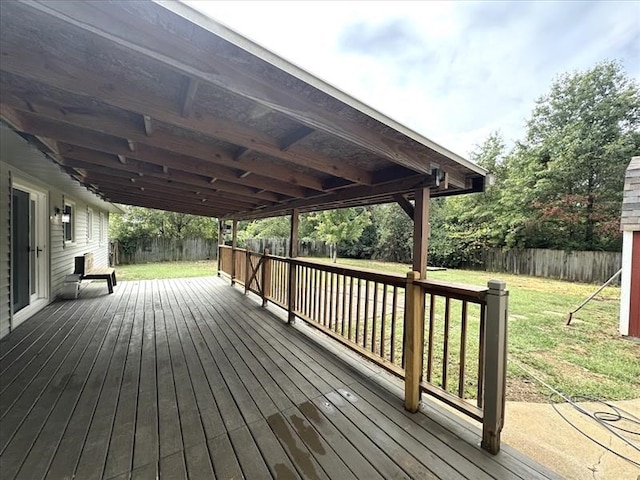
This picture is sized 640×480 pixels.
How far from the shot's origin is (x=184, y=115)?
1852mm

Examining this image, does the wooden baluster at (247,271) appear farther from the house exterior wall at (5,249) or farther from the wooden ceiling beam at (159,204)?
the house exterior wall at (5,249)

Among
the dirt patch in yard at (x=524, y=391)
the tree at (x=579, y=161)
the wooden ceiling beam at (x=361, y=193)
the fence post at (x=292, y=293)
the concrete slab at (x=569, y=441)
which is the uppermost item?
the tree at (x=579, y=161)

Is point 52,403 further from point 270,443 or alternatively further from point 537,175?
point 537,175

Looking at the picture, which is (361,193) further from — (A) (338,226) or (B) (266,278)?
(A) (338,226)

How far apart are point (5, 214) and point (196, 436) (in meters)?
3.78

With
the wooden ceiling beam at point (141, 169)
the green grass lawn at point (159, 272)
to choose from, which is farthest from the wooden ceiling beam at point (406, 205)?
the green grass lawn at point (159, 272)

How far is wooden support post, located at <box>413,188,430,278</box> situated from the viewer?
102 inches

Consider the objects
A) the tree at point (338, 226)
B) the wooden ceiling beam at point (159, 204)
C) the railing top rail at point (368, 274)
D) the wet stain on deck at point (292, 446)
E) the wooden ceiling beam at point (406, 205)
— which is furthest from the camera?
the tree at point (338, 226)

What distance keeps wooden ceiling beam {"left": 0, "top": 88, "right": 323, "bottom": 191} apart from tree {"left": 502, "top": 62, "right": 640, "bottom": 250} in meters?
13.7

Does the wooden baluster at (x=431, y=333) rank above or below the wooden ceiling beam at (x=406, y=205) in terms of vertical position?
below

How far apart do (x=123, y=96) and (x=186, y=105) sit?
0.35 meters

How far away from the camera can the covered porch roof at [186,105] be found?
116 centimetres

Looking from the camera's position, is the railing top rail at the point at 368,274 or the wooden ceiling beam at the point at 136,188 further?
the wooden ceiling beam at the point at 136,188

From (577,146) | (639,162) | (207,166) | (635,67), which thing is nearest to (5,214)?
(207,166)
